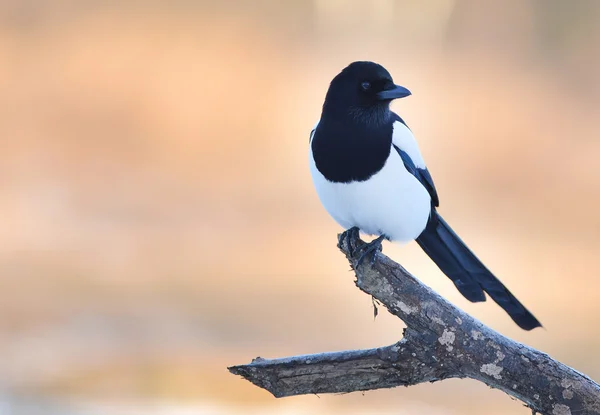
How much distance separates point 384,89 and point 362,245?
38cm

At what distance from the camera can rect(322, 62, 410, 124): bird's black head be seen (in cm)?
183

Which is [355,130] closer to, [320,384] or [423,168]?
[423,168]

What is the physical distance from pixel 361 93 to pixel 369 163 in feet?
0.59

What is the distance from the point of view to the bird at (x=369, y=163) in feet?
5.87

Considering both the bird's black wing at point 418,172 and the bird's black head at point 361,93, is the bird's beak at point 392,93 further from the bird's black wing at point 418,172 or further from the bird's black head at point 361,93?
the bird's black wing at point 418,172

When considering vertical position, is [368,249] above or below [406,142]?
below

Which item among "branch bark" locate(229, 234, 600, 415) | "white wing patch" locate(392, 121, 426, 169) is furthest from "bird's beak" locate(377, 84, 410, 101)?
"branch bark" locate(229, 234, 600, 415)

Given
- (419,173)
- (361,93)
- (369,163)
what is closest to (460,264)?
(419,173)

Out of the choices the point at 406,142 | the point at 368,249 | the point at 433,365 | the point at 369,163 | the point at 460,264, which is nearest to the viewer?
the point at 433,365

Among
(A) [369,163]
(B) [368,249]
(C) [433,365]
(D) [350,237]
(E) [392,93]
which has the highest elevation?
(E) [392,93]

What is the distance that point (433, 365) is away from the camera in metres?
1.49

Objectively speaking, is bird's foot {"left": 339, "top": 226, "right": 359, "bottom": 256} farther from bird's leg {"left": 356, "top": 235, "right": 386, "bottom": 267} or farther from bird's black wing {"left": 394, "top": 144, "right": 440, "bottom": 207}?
bird's black wing {"left": 394, "top": 144, "right": 440, "bottom": 207}

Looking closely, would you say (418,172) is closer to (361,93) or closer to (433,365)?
(361,93)

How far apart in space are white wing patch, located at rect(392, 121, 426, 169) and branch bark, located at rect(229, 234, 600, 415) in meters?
0.47
